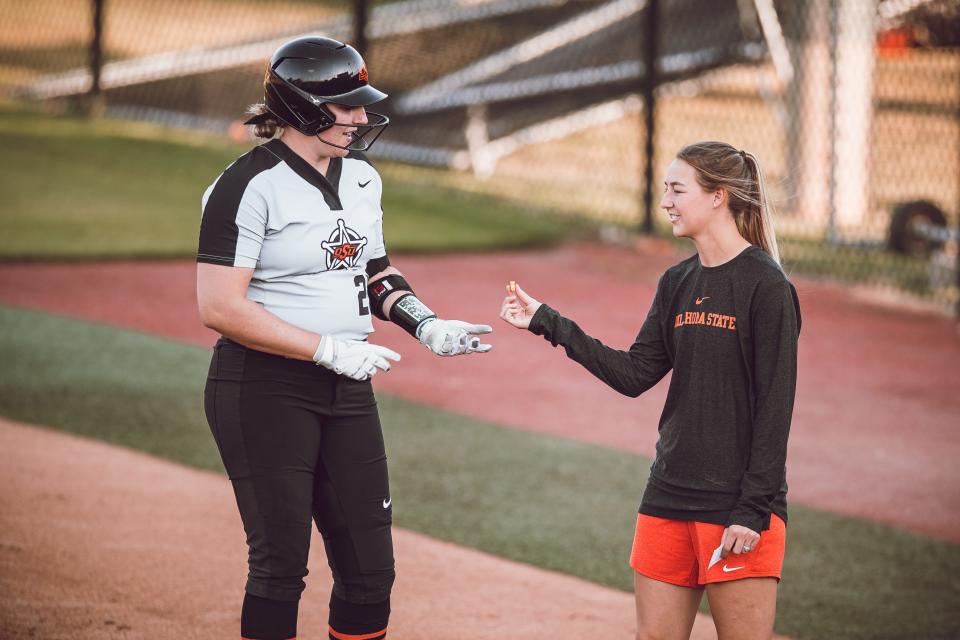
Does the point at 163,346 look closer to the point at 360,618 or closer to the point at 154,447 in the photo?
the point at 154,447

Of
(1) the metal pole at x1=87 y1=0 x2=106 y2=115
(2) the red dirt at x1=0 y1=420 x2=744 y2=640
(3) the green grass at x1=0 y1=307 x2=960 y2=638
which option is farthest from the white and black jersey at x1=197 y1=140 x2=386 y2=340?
(1) the metal pole at x1=87 y1=0 x2=106 y2=115

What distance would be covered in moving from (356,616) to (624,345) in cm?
618

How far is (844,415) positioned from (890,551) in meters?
2.33

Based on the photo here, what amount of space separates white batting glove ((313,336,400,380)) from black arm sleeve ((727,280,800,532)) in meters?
1.00

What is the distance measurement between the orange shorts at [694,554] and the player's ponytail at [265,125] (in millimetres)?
1546

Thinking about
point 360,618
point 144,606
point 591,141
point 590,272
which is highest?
point 591,141

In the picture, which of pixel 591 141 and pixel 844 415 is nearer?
pixel 844 415

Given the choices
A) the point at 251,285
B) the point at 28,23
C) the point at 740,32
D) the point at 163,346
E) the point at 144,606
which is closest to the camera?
the point at 251,285

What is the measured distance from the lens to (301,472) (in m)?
3.63

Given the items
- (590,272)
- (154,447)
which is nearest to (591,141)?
(590,272)

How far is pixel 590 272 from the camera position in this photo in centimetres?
1260

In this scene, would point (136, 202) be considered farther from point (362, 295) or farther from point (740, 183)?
point (740, 183)

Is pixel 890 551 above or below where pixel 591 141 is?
below

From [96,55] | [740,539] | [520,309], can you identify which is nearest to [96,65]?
[96,55]
